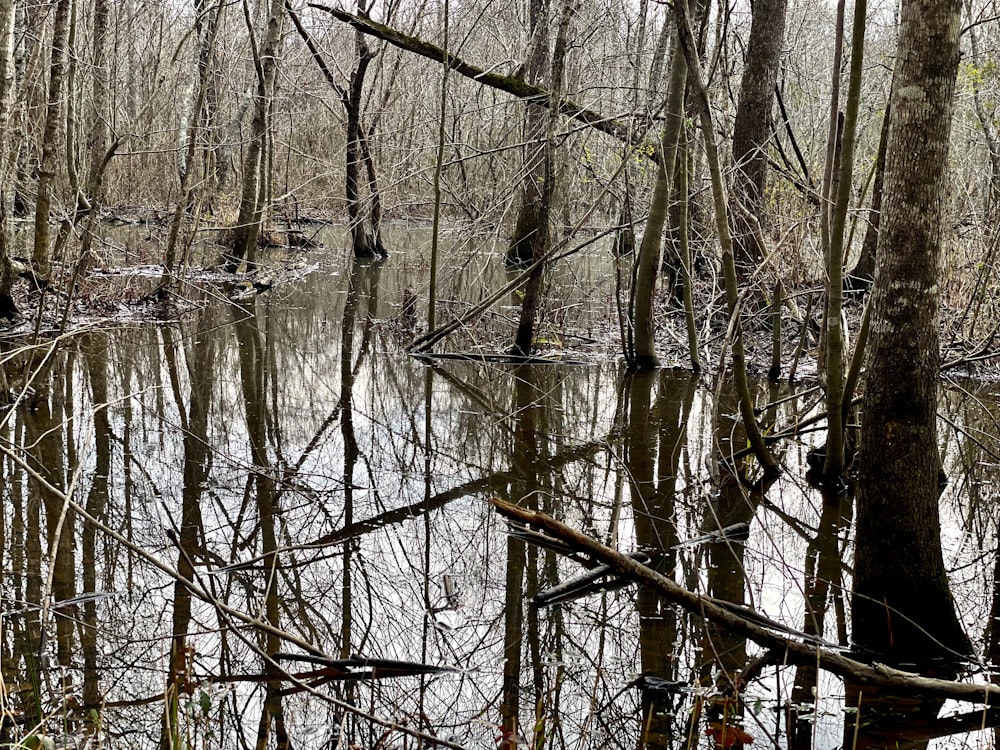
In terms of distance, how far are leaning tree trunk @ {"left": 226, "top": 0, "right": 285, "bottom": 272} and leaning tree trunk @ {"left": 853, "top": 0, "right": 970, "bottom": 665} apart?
11.1 m

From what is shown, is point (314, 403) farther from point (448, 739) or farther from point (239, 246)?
point (239, 246)

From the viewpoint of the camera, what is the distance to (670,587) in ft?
13.3

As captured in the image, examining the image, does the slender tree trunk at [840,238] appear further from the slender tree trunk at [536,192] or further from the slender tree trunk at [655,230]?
the slender tree trunk at [536,192]

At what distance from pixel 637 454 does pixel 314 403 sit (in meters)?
3.07

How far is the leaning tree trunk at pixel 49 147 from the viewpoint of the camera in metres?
11.3

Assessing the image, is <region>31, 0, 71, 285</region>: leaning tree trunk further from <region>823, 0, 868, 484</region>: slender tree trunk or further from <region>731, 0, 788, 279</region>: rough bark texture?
<region>823, 0, 868, 484</region>: slender tree trunk

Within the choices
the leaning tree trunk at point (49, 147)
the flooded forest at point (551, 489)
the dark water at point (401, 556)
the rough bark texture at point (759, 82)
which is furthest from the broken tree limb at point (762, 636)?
the leaning tree trunk at point (49, 147)

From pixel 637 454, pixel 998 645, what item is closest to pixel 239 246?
pixel 637 454

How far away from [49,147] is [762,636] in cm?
1066

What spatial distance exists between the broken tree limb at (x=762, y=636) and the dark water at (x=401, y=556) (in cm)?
12

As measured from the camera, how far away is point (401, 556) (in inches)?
220

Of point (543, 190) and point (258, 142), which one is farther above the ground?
point (258, 142)

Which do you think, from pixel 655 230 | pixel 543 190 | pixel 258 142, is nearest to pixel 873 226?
pixel 655 230

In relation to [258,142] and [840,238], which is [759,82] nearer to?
[840,238]
